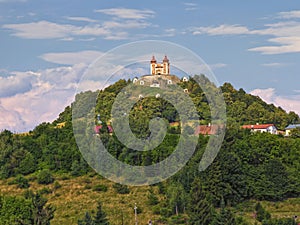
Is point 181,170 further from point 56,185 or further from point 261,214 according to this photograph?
point 56,185

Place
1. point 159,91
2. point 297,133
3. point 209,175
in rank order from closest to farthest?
point 209,175
point 159,91
point 297,133

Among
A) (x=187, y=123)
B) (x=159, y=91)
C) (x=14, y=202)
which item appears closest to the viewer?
(x=14, y=202)

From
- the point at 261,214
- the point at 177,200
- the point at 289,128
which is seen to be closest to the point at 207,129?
the point at 289,128

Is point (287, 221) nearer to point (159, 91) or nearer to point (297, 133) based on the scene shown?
point (159, 91)

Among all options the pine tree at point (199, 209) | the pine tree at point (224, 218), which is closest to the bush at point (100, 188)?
the pine tree at point (199, 209)

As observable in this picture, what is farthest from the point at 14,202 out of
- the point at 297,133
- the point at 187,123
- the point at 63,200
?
the point at 297,133

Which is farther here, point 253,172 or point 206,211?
point 253,172
